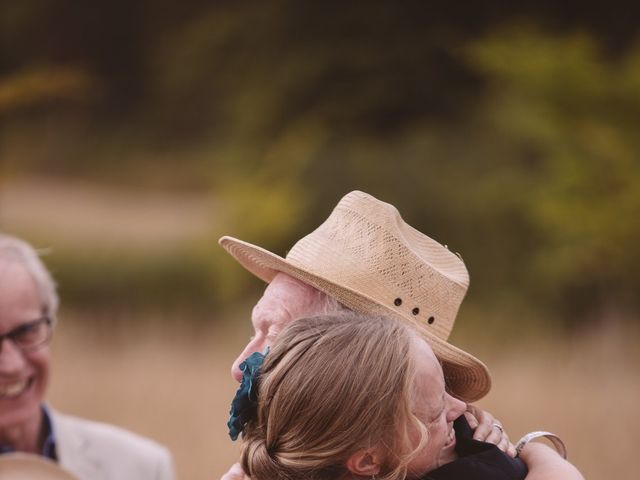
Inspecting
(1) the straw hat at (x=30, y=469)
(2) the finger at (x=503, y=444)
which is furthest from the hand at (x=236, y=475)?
(1) the straw hat at (x=30, y=469)

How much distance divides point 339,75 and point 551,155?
2675mm

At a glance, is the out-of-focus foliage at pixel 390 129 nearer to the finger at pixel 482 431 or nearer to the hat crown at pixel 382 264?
the hat crown at pixel 382 264

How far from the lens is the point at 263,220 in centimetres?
923

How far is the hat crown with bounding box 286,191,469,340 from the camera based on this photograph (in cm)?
200

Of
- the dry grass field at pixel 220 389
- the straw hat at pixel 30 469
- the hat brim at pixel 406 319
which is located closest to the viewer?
the hat brim at pixel 406 319

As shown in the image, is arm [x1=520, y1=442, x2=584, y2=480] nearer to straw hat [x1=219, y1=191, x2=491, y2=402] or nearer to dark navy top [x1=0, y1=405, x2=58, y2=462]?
straw hat [x1=219, y1=191, x2=491, y2=402]

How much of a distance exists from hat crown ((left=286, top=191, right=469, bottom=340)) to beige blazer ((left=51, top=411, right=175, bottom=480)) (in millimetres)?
1430

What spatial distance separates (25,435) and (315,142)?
694 centimetres

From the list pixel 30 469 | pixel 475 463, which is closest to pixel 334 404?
pixel 475 463

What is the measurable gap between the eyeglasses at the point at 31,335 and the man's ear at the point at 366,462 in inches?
63.6

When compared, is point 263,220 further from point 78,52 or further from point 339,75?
point 78,52

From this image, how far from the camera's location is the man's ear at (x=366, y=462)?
164 cm

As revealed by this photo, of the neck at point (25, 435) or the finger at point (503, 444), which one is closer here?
the finger at point (503, 444)

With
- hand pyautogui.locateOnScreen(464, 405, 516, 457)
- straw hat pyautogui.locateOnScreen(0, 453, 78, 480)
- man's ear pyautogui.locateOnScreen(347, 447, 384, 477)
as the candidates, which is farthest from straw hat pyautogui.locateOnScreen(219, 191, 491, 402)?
straw hat pyautogui.locateOnScreen(0, 453, 78, 480)
